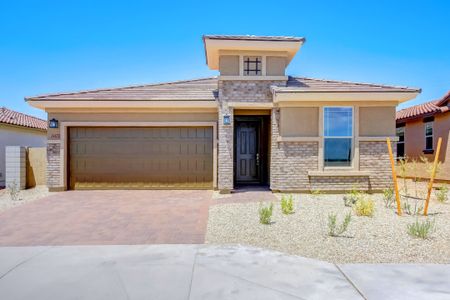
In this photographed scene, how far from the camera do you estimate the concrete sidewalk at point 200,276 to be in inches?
137

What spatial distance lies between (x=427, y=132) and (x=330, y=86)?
7985mm

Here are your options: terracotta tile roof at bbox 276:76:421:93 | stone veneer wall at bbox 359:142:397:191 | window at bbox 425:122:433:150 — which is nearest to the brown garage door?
terracotta tile roof at bbox 276:76:421:93

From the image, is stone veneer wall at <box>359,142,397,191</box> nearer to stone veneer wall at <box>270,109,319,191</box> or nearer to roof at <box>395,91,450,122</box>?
stone veneer wall at <box>270,109,319,191</box>

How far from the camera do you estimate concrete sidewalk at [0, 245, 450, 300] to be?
348cm

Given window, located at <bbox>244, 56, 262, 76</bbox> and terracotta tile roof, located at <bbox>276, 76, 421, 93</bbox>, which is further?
window, located at <bbox>244, 56, 262, 76</bbox>

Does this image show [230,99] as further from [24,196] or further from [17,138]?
[17,138]

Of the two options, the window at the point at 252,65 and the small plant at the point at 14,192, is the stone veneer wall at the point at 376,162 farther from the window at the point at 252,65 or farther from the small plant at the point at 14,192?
the small plant at the point at 14,192

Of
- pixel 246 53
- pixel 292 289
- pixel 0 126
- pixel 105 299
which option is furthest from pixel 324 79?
pixel 0 126

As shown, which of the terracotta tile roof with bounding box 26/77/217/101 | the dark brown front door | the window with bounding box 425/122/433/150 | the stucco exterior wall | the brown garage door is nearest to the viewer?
the terracotta tile roof with bounding box 26/77/217/101

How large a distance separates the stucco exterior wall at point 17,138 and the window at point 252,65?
12.5 m

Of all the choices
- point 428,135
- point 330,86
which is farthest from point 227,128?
point 428,135

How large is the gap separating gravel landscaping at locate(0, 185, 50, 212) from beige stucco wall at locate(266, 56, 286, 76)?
9018 millimetres

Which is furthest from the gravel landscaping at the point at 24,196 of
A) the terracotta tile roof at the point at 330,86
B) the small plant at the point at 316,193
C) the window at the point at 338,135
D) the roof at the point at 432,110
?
the roof at the point at 432,110

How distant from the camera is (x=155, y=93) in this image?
1186 cm
